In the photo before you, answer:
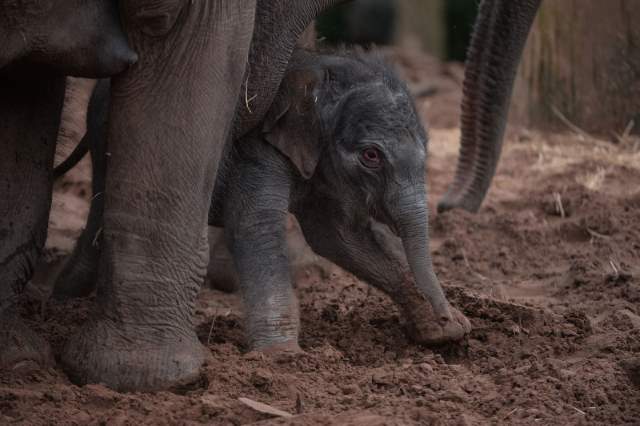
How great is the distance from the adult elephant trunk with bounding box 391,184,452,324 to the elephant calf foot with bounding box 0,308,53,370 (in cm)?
132

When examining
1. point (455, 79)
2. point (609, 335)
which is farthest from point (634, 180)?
point (455, 79)

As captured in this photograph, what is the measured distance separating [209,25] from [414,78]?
904 cm

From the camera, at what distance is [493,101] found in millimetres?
5809

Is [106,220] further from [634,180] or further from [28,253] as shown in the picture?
[634,180]

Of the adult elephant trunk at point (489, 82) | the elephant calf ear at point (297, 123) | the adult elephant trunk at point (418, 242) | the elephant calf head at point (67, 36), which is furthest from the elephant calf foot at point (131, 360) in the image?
the adult elephant trunk at point (489, 82)

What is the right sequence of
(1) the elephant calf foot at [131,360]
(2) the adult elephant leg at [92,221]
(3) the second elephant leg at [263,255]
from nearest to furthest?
(1) the elephant calf foot at [131,360] < (3) the second elephant leg at [263,255] < (2) the adult elephant leg at [92,221]

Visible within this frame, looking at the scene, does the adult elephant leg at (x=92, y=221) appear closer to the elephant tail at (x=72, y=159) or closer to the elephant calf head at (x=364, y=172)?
the elephant tail at (x=72, y=159)

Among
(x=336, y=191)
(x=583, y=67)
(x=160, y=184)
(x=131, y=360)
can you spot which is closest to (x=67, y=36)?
(x=160, y=184)

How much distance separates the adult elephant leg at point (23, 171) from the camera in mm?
4059

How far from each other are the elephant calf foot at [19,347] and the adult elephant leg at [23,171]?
5cm

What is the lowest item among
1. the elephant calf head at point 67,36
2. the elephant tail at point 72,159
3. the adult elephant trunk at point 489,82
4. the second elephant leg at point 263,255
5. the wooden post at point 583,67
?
the second elephant leg at point 263,255

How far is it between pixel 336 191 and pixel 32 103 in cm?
125

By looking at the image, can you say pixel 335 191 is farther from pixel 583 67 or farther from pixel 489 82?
pixel 583 67

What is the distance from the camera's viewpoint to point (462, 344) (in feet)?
14.6
